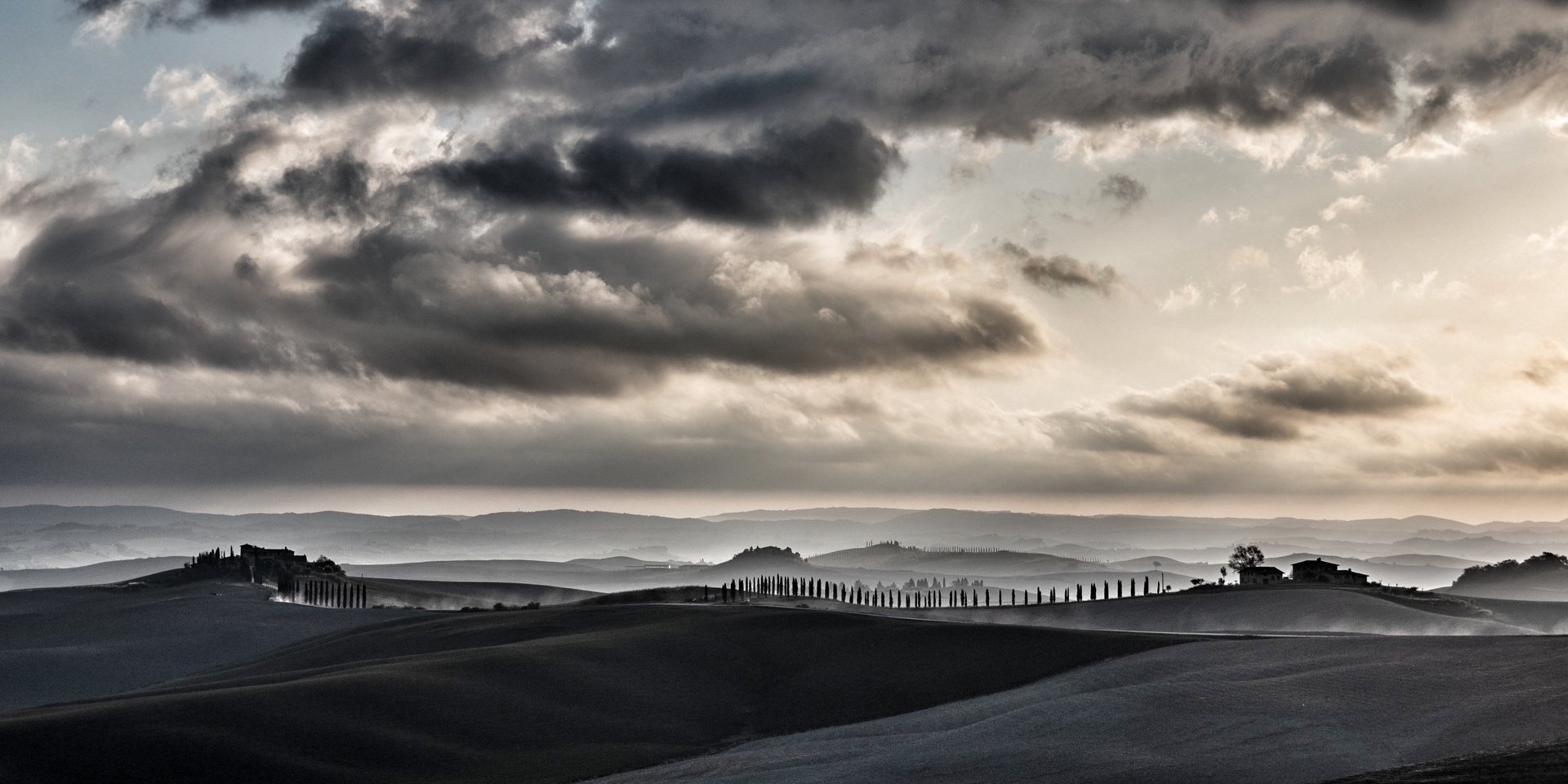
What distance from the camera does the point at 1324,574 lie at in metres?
69.8

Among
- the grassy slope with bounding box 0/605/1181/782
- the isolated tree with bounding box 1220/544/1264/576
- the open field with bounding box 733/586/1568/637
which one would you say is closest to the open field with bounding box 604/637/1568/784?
the grassy slope with bounding box 0/605/1181/782

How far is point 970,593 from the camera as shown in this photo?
136m

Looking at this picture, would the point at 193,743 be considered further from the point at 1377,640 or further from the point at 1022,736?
the point at 1377,640

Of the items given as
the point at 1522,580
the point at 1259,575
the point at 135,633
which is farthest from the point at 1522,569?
the point at 135,633

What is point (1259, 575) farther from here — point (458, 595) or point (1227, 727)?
point (458, 595)

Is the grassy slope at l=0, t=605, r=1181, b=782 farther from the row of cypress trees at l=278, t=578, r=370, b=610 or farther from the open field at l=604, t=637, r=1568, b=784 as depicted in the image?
the row of cypress trees at l=278, t=578, r=370, b=610

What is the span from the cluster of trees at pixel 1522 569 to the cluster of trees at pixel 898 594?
32.2 m

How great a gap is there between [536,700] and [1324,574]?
55.1m

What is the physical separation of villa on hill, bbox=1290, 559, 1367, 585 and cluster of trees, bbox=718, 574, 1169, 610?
815 cm

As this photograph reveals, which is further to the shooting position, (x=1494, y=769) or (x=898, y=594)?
(x=898, y=594)

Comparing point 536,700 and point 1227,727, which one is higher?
point 1227,727

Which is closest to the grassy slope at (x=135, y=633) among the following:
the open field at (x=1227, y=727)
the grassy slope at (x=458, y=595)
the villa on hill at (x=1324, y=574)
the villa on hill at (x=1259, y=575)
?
the grassy slope at (x=458, y=595)

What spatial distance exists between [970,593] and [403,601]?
66267 millimetres

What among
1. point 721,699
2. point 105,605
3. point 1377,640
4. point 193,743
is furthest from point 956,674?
point 105,605
